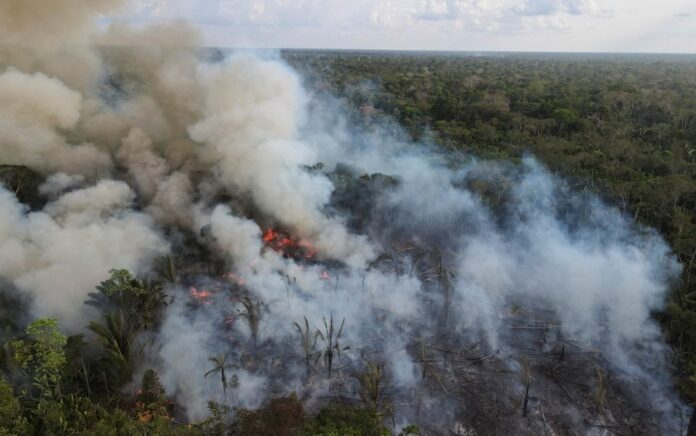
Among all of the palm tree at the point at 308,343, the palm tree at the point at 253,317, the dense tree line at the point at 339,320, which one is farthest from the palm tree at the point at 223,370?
the palm tree at the point at 308,343

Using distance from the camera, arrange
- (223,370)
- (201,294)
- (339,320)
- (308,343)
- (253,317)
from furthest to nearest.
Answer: (201,294) < (339,320) < (253,317) < (308,343) < (223,370)

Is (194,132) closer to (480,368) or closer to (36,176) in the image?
(36,176)

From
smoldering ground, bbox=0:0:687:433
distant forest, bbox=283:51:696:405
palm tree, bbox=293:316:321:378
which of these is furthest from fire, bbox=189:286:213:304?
distant forest, bbox=283:51:696:405

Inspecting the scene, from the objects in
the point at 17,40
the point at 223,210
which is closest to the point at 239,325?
the point at 223,210

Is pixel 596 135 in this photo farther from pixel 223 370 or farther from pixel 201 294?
pixel 223 370

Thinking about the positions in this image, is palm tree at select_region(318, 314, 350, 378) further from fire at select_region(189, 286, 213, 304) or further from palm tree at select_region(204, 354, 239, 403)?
fire at select_region(189, 286, 213, 304)

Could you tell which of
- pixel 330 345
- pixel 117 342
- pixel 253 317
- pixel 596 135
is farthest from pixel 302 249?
pixel 596 135
